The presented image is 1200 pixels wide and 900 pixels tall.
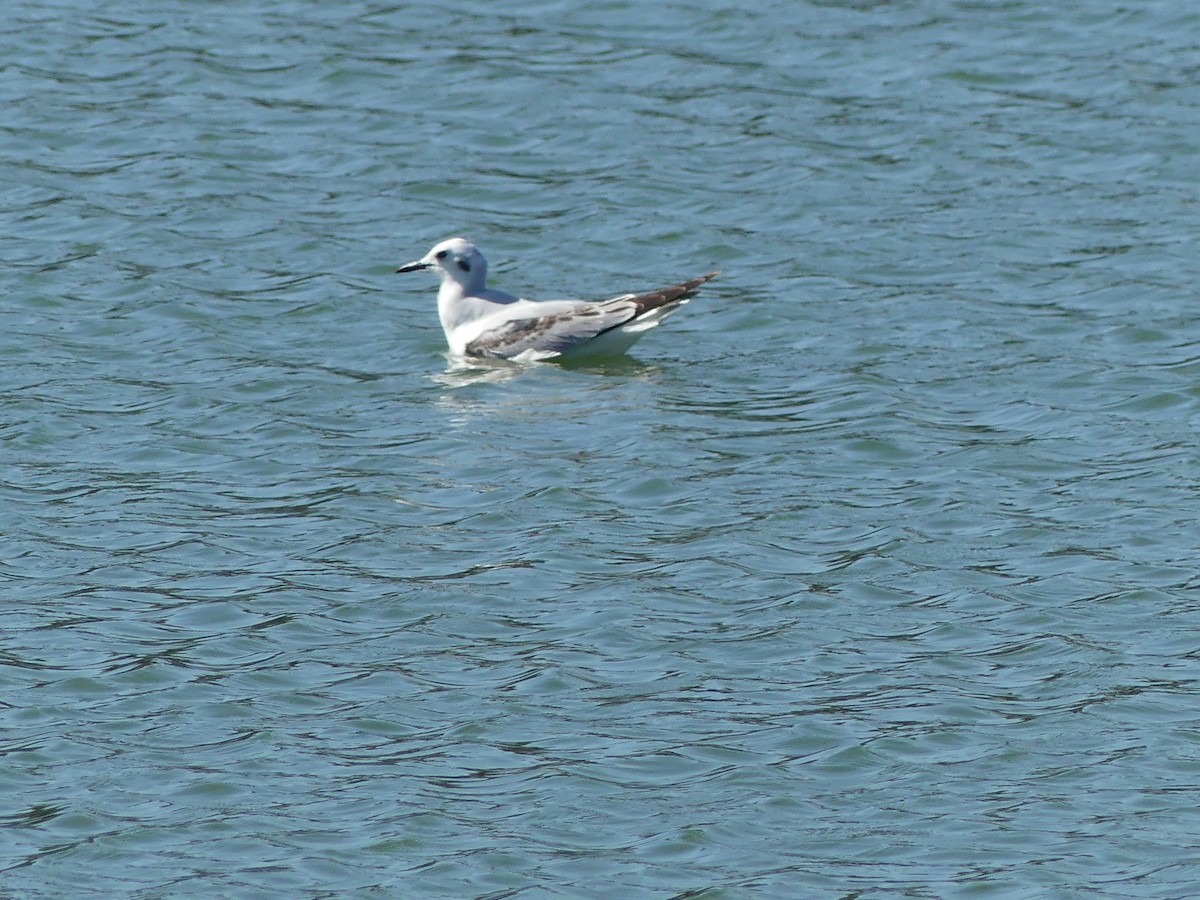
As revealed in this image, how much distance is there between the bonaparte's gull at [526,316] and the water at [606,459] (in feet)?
1.24

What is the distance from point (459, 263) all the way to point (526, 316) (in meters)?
0.82

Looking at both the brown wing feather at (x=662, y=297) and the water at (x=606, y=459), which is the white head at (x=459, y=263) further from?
the brown wing feather at (x=662, y=297)

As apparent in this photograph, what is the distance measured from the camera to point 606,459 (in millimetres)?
15273

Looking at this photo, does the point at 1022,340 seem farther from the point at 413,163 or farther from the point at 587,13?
the point at 587,13

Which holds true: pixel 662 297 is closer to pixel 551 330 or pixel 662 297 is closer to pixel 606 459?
pixel 551 330

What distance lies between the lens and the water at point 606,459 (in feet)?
34.0

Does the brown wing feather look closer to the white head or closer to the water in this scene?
the water

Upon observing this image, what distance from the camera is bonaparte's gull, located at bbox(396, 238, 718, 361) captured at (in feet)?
55.8

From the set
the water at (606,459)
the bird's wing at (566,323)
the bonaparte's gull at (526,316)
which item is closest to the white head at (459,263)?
the bonaparte's gull at (526,316)

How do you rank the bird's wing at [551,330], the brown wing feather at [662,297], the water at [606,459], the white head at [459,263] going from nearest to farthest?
the water at [606,459]
the brown wing feather at [662,297]
the bird's wing at [551,330]
the white head at [459,263]

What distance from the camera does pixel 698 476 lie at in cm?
1489

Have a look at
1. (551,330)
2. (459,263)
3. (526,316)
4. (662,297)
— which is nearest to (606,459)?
(662,297)

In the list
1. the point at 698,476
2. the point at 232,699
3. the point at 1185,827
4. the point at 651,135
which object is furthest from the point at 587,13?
the point at 1185,827

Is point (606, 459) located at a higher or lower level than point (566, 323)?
lower
